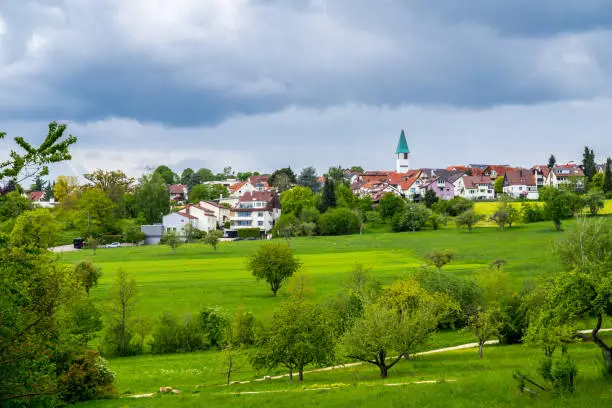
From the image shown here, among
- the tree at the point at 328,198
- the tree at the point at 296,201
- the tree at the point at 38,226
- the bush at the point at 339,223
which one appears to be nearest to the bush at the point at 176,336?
the tree at the point at 38,226

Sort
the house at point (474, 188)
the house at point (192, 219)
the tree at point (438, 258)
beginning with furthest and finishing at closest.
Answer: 1. the house at point (474, 188)
2. the house at point (192, 219)
3. the tree at point (438, 258)

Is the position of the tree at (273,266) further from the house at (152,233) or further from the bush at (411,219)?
the house at (152,233)

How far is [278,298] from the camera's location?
6675cm

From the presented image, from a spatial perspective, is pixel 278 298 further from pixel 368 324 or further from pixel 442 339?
pixel 368 324

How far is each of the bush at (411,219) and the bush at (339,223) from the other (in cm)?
928

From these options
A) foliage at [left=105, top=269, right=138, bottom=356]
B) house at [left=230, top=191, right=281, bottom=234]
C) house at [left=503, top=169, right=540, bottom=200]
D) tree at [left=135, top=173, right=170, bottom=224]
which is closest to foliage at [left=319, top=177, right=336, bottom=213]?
house at [left=230, top=191, right=281, bottom=234]

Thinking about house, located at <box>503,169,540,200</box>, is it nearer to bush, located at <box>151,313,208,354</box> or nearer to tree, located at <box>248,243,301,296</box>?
tree, located at <box>248,243,301,296</box>

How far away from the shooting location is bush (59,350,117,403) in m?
33.2

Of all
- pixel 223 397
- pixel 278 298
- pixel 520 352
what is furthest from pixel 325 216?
pixel 223 397

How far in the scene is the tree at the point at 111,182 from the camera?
17386 cm

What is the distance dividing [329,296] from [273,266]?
40.1 ft

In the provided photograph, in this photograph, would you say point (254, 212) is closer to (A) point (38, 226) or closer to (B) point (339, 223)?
(B) point (339, 223)

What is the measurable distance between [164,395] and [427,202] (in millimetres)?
142060

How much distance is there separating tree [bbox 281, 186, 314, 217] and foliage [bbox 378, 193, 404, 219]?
19870 millimetres
